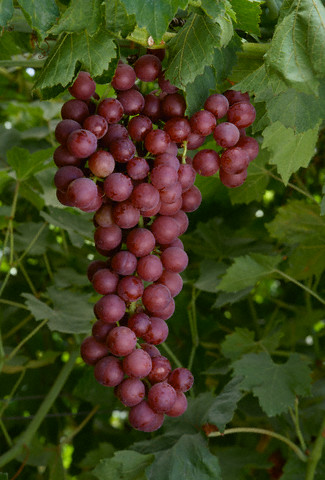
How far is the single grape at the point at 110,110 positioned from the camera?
570mm

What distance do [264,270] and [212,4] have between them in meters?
0.61

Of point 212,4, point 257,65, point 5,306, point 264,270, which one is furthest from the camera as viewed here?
point 5,306

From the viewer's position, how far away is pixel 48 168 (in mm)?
1109

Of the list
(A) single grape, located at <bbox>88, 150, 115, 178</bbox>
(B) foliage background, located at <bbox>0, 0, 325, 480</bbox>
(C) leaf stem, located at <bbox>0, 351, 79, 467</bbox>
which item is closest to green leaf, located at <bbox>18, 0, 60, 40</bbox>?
(B) foliage background, located at <bbox>0, 0, 325, 480</bbox>

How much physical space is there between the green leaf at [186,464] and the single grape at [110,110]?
47cm

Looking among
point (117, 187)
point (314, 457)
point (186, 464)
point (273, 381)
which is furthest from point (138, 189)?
point (314, 457)

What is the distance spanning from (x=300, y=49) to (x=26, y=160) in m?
0.63

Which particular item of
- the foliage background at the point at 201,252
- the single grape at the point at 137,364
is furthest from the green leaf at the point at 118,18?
the single grape at the point at 137,364

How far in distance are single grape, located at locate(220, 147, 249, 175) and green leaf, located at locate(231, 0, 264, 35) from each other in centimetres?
15

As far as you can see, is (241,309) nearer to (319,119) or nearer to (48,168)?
(48,168)

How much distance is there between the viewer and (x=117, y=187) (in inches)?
21.8

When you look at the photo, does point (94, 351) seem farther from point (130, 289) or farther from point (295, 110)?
point (295, 110)

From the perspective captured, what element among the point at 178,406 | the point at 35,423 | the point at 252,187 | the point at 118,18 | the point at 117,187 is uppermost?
the point at 118,18

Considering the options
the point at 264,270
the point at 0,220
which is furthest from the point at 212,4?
the point at 0,220
